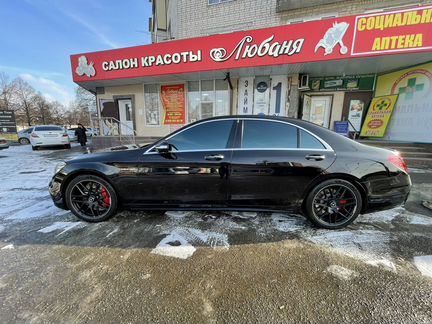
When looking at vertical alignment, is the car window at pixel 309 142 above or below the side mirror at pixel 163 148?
above

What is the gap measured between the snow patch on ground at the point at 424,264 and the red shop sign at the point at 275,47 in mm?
6411

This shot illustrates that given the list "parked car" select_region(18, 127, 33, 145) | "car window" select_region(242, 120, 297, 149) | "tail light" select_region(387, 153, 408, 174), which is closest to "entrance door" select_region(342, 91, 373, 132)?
"tail light" select_region(387, 153, 408, 174)

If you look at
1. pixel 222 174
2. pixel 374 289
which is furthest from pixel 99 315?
pixel 374 289

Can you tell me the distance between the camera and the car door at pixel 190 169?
2770 mm

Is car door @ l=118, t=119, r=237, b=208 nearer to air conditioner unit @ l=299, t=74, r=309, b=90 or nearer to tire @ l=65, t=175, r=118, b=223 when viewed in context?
tire @ l=65, t=175, r=118, b=223

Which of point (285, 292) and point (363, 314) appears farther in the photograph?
point (285, 292)

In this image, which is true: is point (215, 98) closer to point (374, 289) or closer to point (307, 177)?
point (307, 177)

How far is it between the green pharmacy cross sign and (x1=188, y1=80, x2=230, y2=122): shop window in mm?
7050

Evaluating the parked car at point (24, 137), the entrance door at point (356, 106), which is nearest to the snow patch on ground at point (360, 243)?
the entrance door at point (356, 106)

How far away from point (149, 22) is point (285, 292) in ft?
94.9

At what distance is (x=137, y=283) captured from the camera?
6.20 ft

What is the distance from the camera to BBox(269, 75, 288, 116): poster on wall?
874 cm

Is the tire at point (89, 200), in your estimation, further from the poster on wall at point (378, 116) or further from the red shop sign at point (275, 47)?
the poster on wall at point (378, 116)

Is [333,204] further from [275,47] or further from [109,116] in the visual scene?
[109,116]
